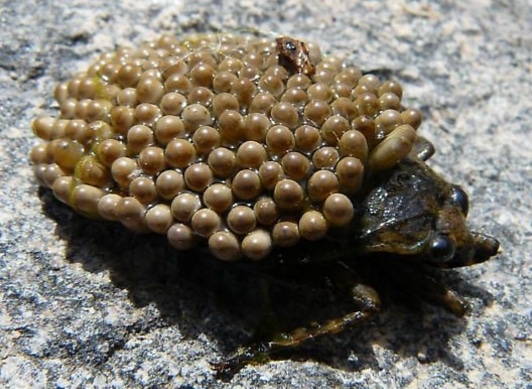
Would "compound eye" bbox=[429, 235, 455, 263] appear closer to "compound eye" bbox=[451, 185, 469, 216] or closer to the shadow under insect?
the shadow under insect

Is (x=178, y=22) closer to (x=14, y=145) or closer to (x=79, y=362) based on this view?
(x=14, y=145)

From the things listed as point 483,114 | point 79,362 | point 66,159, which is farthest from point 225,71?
point 483,114

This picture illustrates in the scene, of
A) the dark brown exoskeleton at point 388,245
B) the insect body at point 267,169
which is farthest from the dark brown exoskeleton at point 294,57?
the dark brown exoskeleton at point 388,245

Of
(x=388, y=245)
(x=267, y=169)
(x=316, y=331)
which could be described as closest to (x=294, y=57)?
(x=267, y=169)

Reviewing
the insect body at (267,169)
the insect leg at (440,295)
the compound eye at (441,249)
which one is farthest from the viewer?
the insect leg at (440,295)

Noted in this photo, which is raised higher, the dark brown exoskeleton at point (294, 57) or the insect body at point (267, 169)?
the dark brown exoskeleton at point (294, 57)

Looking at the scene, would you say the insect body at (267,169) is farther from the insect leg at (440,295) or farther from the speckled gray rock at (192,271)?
the speckled gray rock at (192,271)

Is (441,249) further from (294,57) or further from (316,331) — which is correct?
(294,57)
